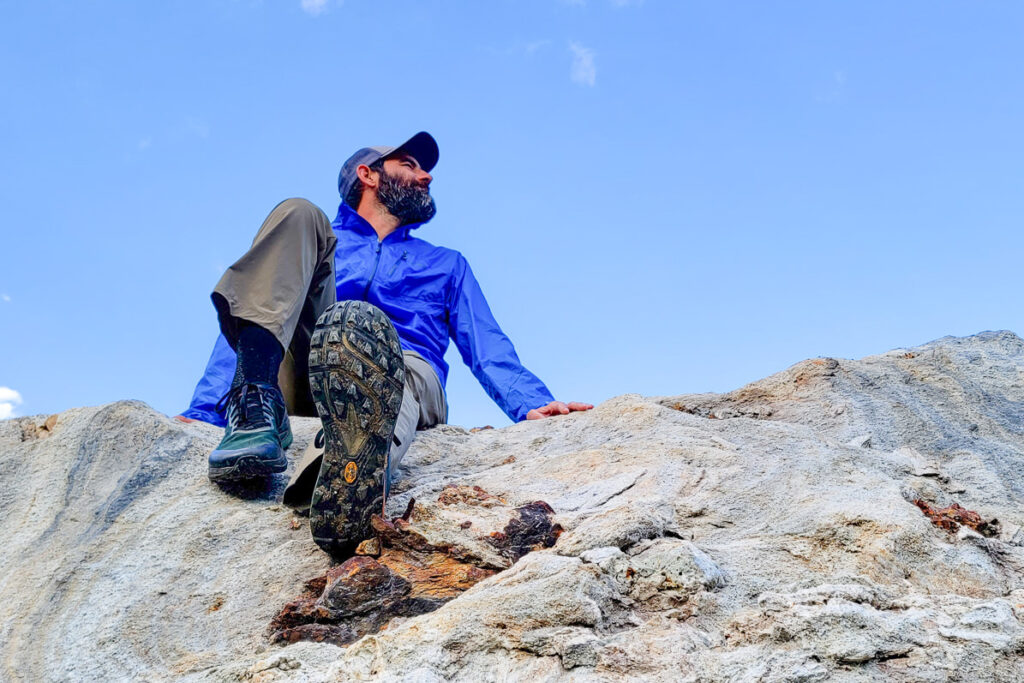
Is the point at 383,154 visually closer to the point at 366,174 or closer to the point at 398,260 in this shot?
the point at 366,174

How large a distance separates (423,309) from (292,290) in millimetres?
1570

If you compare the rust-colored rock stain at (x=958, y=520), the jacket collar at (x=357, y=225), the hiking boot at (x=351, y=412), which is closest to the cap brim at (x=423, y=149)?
the jacket collar at (x=357, y=225)

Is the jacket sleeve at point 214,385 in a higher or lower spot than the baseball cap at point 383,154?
lower

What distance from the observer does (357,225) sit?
17.9ft

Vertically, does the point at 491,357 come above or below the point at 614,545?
above

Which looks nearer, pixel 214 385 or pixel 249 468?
pixel 249 468

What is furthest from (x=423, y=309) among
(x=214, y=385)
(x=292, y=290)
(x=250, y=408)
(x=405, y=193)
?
(x=250, y=408)

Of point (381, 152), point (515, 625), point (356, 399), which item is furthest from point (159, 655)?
point (381, 152)

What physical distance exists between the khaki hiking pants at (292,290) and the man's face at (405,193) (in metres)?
1.54

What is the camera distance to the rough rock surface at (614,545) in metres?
2.21

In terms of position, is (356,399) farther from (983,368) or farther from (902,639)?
(983,368)

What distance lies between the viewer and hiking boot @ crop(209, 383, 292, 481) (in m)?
3.46

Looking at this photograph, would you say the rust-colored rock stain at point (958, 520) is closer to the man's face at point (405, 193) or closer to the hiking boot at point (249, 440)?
the hiking boot at point (249, 440)

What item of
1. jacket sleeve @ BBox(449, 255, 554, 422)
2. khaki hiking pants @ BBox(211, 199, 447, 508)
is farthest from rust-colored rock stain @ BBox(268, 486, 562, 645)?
Answer: jacket sleeve @ BBox(449, 255, 554, 422)
